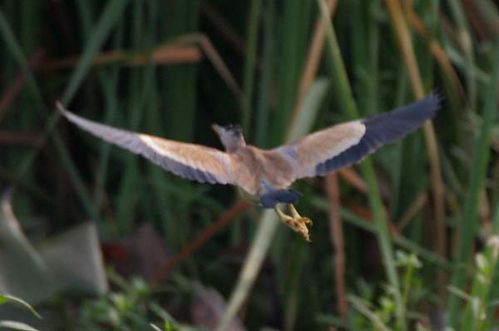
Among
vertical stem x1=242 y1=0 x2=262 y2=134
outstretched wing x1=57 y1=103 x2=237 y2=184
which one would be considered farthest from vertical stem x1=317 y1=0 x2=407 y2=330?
outstretched wing x1=57 y1=103 x2=237 y2=184

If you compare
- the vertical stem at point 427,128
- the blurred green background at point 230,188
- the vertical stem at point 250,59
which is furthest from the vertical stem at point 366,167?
the vertical stem at point 250,59

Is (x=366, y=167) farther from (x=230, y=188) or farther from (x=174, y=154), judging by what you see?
(x=230, y=188)

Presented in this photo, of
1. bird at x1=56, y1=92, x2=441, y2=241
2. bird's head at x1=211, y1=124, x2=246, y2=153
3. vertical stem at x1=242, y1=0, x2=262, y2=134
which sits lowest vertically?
bird at x1=56, y1=92, x2=441, y2=241

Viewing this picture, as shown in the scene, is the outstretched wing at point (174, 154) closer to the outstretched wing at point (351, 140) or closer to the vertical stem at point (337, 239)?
the outstretched wing at point (351, 140)

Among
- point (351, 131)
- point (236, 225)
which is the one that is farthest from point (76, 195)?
point (351, 131)

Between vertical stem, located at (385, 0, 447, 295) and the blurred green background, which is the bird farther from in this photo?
vertical stem, located at (385, 0, 447, 295)

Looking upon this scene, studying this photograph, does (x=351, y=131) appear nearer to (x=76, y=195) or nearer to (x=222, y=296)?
(x=222, y=296)

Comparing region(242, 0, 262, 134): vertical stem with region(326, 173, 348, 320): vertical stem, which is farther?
region(242, 0, 262, 134): vertical stem

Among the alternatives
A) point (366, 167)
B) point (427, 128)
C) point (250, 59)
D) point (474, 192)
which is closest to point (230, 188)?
point (250, 59)
